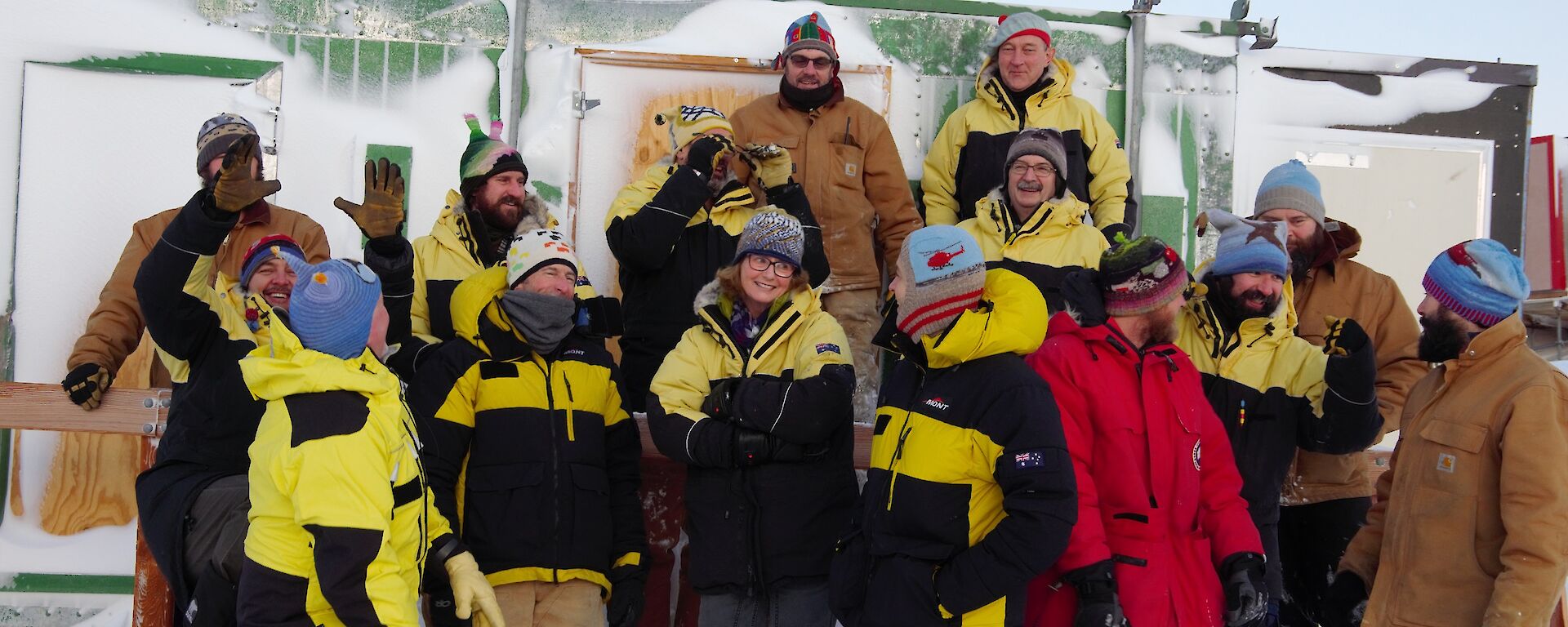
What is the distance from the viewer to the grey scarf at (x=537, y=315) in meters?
3.70

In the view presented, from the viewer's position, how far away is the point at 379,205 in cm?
402

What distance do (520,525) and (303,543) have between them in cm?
90

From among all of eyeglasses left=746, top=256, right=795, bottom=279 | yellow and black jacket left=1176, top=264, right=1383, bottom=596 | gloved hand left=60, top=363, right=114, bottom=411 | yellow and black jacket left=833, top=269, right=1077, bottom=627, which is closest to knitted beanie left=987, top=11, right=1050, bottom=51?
yellow and black jacket left=1176, top=264, right=1383, bottom=596

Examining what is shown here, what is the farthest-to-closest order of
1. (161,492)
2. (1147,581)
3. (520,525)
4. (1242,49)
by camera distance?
(1242,49) < (520,525) < (161,492) < (1147,581)

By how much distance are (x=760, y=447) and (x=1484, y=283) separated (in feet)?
7.04

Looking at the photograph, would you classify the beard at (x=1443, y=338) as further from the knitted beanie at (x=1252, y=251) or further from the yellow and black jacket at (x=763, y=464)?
the yellow and black jacket at (x=763, y=464)

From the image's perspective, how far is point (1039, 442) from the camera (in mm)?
2883

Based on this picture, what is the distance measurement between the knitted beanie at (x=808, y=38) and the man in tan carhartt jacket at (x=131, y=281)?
211cm

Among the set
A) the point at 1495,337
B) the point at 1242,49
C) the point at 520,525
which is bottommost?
the point at 520,525

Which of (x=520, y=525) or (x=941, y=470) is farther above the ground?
(x=941, y=470)

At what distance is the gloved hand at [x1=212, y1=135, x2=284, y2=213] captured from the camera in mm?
3324

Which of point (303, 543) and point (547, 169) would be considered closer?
point (303, 543)

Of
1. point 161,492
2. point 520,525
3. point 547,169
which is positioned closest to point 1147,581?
point 520,525

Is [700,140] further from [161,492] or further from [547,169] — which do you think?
[161,492]
